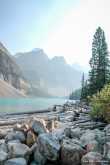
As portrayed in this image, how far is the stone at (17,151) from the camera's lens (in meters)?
12.0

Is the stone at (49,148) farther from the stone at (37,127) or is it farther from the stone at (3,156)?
the stone at (37,127)

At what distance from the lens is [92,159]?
407 inches

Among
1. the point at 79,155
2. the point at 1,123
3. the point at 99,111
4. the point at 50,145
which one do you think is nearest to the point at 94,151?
the point at 79,155

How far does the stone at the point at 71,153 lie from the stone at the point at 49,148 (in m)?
0.32

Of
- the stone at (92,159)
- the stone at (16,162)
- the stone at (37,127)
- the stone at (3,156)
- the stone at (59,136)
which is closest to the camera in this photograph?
the stone at (92,159)

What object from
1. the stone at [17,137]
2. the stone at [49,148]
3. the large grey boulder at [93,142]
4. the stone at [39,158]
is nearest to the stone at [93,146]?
the large grey boulder at [93,142]

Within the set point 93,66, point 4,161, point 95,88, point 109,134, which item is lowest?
point 4,161

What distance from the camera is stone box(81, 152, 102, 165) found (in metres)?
10.2

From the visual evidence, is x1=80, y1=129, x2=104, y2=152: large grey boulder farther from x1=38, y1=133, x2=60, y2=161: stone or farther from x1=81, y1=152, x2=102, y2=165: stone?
x1=38, y1=133, x2=60, y2=161: stone

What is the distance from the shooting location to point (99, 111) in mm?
20609

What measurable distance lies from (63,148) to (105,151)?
6.29ft

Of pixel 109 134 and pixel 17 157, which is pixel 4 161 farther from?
pixel 109 134

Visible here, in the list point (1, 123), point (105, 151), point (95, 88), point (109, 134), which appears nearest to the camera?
point (105, 151)

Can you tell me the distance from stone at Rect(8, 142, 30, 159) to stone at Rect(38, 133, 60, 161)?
685 mm
